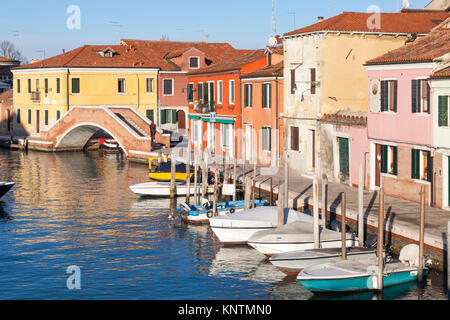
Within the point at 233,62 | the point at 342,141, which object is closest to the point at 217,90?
the point at 233,62

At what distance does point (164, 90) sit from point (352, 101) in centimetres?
3561

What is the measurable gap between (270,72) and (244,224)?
15148mm

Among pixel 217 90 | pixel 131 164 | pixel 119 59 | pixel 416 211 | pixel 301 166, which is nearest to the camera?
pixel 416 211

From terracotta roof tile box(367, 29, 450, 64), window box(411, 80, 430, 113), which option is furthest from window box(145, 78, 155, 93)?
window box(411, 80, 430, 113)

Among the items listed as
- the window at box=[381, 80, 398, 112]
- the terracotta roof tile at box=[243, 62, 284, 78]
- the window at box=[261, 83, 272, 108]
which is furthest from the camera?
the window at box=[261, 83, 272, 108]

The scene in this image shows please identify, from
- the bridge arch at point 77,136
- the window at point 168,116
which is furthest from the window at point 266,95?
the window at point 168,116

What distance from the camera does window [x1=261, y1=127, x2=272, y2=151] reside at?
3969cm

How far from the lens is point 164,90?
67125 millimetres

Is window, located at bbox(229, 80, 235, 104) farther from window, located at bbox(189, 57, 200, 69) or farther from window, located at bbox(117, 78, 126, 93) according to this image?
window, located at bbox(189, 57, 200, 69)

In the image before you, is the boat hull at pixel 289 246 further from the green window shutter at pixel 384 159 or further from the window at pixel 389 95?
the window at pixel 389 95

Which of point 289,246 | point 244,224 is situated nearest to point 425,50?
point 244,224

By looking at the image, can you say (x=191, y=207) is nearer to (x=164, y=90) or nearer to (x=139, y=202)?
(x=139, y=202)

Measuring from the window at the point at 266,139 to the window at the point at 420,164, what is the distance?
13630 millimetres

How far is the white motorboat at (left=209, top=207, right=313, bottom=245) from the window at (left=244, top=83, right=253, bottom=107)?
1692 cm
